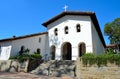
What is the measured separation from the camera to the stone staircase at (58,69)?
50.3ft

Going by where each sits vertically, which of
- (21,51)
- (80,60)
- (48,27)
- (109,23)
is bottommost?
(80,60)

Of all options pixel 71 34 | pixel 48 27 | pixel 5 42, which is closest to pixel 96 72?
pixel 71 34

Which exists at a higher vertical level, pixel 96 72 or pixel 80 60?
pixel 80 60

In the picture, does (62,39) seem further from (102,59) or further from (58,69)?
(102,59)

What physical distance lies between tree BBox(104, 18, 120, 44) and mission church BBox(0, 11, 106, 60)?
1305cm

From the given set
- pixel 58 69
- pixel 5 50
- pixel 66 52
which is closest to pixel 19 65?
pixel 58 69

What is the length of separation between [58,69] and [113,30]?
981 inches

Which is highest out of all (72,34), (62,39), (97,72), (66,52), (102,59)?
(72,34)

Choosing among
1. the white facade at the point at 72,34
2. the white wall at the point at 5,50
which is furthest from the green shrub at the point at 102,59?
the white wall at the point at 5,50

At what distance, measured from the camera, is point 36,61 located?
63.1 feet

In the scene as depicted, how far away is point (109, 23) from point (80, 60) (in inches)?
1023

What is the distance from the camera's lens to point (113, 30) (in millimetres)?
37250

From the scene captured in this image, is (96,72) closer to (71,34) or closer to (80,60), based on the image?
(80,60)

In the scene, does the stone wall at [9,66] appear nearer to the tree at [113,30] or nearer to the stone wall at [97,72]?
the stone wall at [97,72]
